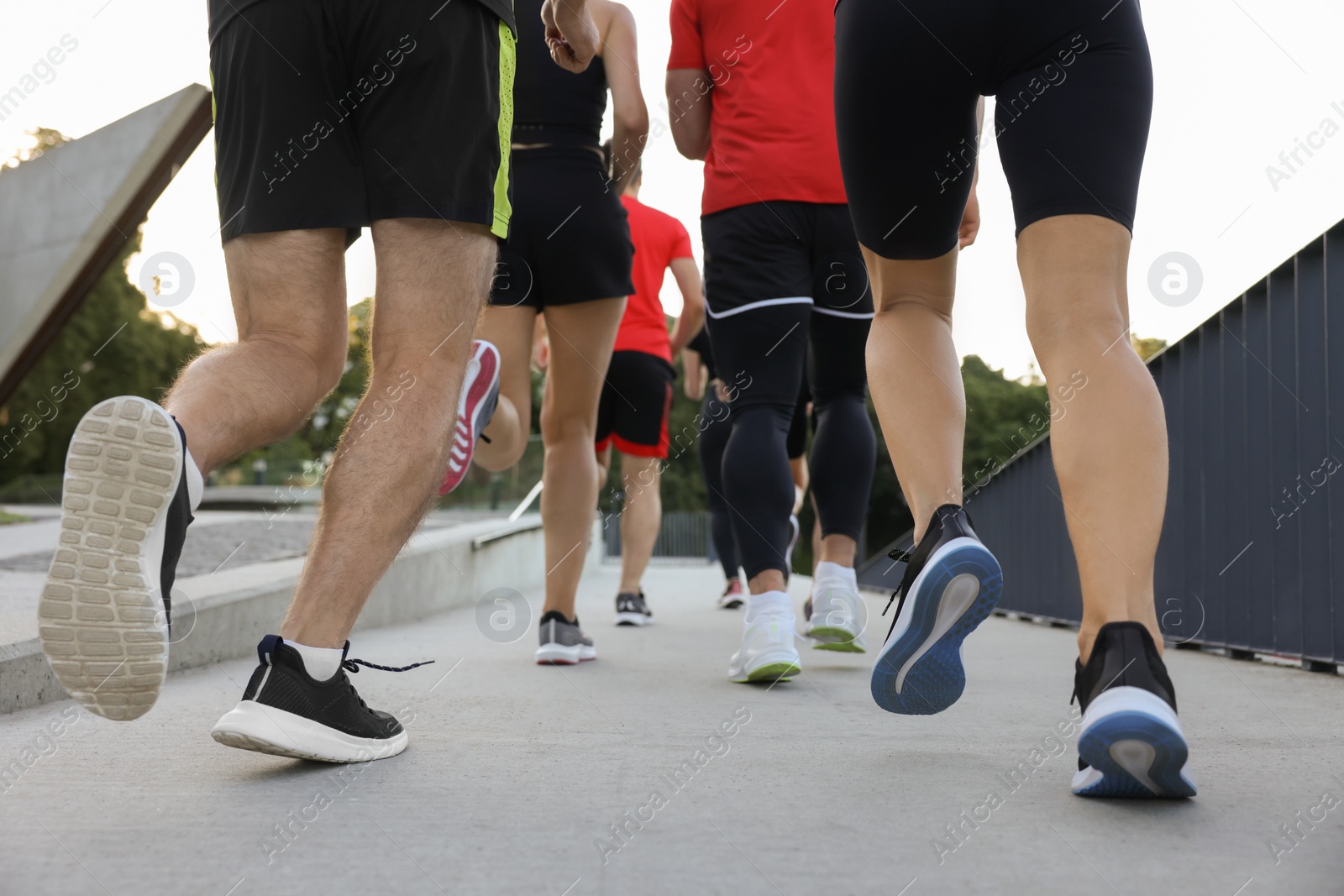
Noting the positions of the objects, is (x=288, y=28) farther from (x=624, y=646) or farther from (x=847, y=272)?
(x=624, y=646)

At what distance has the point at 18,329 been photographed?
14820 millimetres

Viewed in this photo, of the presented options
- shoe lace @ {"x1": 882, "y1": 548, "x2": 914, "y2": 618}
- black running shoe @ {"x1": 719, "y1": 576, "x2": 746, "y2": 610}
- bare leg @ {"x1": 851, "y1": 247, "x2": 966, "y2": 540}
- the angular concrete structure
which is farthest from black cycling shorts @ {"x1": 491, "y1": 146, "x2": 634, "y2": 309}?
the angular concrete structure

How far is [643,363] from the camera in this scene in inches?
222

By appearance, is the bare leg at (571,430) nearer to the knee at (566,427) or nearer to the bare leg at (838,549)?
the knee at (566,427)

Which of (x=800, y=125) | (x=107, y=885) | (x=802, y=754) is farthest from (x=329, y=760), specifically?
(x=800, y=125)

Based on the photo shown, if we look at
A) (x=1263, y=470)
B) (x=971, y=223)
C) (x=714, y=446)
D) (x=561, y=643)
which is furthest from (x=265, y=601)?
(x=1263, y=470)

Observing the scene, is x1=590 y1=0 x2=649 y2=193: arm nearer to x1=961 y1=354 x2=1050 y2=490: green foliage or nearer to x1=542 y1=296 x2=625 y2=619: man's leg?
x1=542 y1=296 x2=625 y2=619: man's leg

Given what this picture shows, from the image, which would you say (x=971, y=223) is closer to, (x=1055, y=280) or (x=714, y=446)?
(x=1055, y=280)

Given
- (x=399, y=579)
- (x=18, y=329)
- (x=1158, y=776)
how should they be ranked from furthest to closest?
(x=18, y=329) → (x=399, y=579) → (x=1158, y=776)

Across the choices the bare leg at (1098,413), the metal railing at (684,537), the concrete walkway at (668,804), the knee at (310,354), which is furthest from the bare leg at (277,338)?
the metal railing at (684,537)

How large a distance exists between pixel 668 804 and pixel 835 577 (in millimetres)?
1783

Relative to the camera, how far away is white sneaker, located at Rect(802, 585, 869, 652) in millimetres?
3092

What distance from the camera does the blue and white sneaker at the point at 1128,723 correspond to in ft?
4.44

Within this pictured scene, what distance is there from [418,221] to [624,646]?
243 cm
